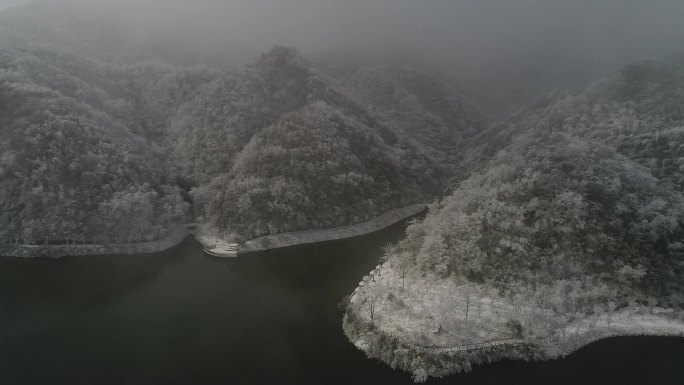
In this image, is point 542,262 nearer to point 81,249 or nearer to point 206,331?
point 206,331

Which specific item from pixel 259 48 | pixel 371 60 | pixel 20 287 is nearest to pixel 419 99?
pixel 371 60

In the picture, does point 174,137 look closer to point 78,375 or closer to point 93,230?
point 93,230

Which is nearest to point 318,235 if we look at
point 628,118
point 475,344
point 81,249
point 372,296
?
point 372,296

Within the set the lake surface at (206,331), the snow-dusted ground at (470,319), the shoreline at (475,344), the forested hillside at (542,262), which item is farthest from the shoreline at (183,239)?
the shoreline at (475,344)

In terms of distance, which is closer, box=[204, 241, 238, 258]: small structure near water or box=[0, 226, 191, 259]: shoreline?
box=[0, 226, 191, 259]: shoreline

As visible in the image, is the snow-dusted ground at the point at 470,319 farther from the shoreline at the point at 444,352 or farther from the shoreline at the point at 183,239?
the shoreline at the point at 183,239

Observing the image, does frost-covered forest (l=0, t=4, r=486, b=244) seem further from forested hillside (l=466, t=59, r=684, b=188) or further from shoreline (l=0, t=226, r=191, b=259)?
forested hillside (l=466, t=59, r=684, b=188)

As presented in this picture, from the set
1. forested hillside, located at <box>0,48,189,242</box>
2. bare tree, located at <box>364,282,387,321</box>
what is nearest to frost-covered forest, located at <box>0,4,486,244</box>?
forested hillside, located at <box>0,48,189,242</box>

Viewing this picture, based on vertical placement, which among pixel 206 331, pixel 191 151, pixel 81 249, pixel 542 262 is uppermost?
pixel 542 262
